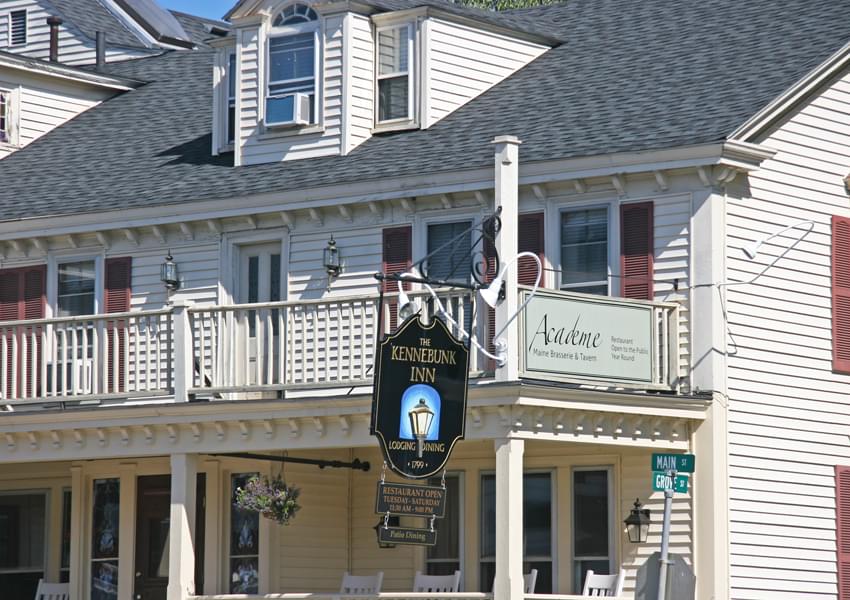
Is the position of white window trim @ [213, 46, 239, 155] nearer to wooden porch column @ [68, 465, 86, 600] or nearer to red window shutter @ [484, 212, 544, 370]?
wooden porch column @ [68, 465, 86, 600]

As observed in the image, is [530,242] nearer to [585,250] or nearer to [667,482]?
[585,250]

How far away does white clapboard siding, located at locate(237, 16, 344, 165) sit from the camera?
1006 inches

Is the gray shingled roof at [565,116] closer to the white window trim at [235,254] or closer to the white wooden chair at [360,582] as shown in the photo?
the white window trim at [235,254]

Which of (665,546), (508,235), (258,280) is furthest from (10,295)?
(665,546)

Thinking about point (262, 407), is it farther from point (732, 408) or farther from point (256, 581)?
point (732, 408)

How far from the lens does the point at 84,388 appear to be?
23.6 meters

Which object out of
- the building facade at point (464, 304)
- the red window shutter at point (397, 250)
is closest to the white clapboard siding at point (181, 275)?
the building facade at point (464, 304)

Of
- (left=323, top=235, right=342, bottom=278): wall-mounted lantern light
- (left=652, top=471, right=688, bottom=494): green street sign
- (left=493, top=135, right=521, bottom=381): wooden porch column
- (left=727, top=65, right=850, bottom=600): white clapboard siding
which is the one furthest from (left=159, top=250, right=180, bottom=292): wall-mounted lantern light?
(left=652, top=471, right=688, bottom=494): green street sign

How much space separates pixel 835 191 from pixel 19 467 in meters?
11.9

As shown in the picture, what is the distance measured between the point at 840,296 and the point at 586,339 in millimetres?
3973

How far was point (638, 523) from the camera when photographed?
22078 millimetres

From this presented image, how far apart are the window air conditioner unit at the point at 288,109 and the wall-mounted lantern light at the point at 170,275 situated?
229 centimetres

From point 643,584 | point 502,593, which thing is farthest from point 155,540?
point 643,584

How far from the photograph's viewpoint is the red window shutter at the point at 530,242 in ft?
75.7
